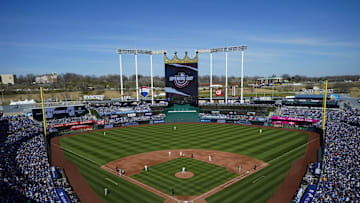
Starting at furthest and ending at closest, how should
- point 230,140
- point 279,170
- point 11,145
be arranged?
point 230,140
point 11,145
point 279,170

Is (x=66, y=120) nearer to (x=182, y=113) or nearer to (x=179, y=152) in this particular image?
(x=182, y=113)

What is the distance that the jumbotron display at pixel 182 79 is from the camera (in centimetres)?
6200

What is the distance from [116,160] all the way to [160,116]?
108 feet

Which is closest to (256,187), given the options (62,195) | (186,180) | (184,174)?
(186,180)

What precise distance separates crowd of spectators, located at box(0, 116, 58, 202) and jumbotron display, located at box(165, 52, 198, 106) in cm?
3686

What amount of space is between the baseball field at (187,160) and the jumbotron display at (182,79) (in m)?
15.6

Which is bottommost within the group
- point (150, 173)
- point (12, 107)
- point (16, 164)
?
point (150, 173)

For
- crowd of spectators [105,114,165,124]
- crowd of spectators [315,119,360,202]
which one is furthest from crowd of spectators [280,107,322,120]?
crowd of spectators [105,114,165,124]

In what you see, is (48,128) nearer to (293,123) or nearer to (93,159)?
(93,159)

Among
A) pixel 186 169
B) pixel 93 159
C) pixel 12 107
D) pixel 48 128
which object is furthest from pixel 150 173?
pixel 12 107

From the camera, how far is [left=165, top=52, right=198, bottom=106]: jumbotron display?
62.0 meters

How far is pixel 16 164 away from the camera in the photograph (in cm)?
2302

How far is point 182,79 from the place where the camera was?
6250cm

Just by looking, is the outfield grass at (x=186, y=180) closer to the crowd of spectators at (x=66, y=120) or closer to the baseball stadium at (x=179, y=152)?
the baseball stadium at (x=179, y=152)
